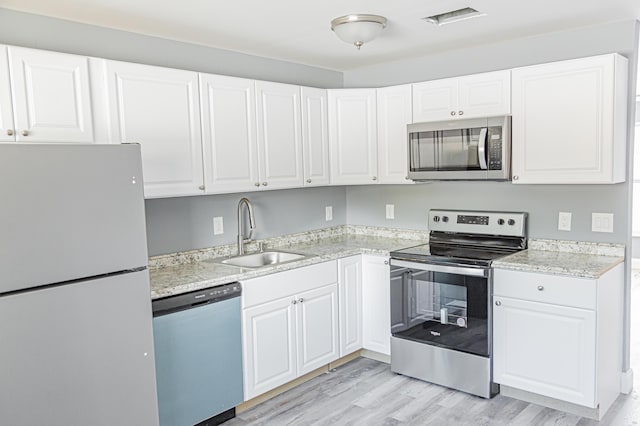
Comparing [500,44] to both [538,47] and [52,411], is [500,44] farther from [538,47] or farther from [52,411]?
[52,411]

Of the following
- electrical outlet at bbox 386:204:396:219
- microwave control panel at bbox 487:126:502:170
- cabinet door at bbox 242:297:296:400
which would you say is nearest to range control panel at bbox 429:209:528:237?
electrical outlet at bbox 386:204:396:219

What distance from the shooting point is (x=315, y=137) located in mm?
3824

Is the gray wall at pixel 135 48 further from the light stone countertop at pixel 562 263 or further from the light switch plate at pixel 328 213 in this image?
the light stone countertop at pixel 562 263

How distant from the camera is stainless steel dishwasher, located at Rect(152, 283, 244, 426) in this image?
2.56 metres

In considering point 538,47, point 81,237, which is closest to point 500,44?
point 538,47

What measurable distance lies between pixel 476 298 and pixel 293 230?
5.12 feet

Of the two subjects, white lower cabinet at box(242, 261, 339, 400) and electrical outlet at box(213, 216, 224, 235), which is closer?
white lower cabinet at box(242, 261, 339, 400)

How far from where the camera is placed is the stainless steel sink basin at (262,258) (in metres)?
3.52

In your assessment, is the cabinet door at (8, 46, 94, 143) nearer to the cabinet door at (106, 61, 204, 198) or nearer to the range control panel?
the cabinet door at (106, 61, 204, 198)

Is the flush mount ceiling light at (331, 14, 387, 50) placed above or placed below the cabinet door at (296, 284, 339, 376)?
above

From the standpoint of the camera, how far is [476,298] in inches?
124

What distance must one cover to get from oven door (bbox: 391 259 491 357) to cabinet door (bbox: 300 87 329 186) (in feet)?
2.94

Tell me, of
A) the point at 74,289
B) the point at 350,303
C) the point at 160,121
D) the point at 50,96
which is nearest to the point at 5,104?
Result: the point at 50,96

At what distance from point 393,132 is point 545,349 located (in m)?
1.84
